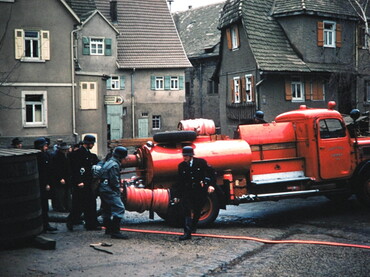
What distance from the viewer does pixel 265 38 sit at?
31797 millimetres

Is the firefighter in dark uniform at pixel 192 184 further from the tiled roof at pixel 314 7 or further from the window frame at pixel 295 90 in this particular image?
the tiled roof at pixel 314 7

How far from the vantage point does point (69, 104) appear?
93.5ft

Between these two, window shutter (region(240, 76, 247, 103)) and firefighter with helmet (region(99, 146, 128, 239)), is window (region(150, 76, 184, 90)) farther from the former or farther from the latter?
firefighter with helmet (region(99, 146, 128, 239))

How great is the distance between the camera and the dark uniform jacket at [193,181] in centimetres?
1063

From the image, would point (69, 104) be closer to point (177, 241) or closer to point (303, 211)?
point (303, 211)

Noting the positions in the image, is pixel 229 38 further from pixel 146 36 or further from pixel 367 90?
pixel 146 36

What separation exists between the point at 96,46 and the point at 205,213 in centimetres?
2955

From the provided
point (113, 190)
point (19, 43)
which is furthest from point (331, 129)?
point (19, 43)

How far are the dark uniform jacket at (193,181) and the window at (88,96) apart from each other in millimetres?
20344

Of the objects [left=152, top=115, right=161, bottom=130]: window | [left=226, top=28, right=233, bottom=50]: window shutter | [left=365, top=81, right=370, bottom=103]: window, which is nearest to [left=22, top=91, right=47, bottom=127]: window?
[left=226, top=28, right=233, bottom=50]: window shutter

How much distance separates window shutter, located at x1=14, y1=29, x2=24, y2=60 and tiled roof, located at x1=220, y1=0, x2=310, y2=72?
485 inches

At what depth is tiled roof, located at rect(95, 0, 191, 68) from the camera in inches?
1668

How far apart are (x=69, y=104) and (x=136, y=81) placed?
1419 centimetres

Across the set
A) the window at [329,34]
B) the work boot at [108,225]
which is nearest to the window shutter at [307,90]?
the window at [329,34]
